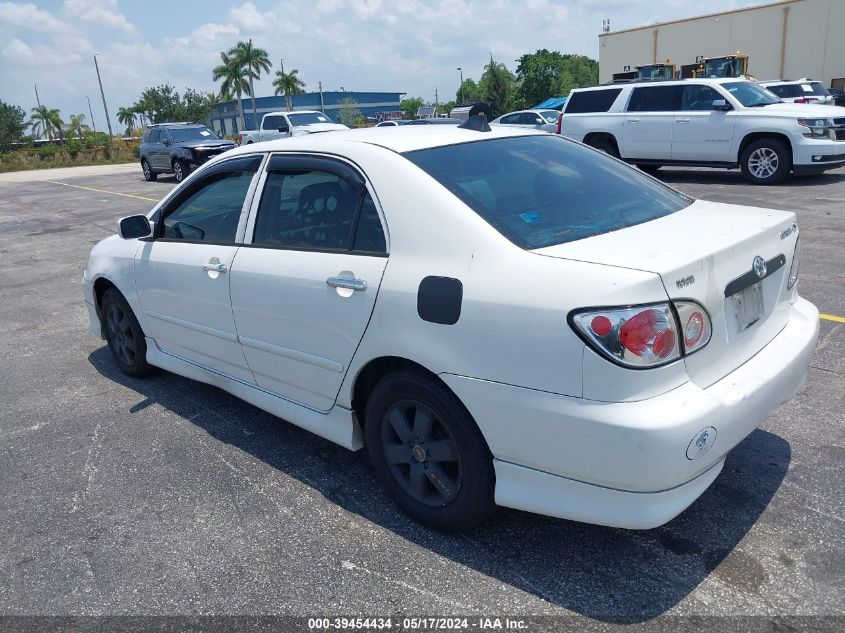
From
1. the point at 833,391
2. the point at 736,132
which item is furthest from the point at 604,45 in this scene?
the point at 833,391

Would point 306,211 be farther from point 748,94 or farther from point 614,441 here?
point 748,94

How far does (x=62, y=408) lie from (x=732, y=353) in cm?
413

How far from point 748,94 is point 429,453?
12973 mm

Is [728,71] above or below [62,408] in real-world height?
above

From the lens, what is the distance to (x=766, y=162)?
1288 centimetres

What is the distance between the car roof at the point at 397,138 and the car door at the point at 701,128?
1071cm

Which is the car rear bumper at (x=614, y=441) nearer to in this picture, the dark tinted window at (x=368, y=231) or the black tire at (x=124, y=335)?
the dark tinted window at (x=368, y=231)

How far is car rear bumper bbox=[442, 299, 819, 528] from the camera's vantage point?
7.79 ft

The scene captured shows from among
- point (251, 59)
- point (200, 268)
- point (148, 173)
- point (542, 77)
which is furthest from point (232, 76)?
point (200, 268)

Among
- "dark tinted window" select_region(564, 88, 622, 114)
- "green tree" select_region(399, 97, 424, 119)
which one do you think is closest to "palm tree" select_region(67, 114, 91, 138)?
"green tree" select_region(399, 97, 424, 119)

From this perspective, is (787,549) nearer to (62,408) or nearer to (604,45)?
(62,408)

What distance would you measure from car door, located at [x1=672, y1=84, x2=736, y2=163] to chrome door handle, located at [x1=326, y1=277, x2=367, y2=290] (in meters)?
11.9

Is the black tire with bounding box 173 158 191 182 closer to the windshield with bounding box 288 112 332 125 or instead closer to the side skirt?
the windshield with bounding box 288 112 332 125

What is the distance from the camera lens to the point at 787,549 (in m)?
2.80
